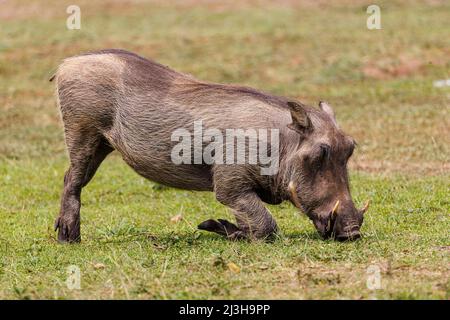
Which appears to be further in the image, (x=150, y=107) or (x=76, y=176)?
(x=76, y=176)

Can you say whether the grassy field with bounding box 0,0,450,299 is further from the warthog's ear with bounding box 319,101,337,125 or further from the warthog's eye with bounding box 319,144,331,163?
the warthog's ear with bounding box 319,101,337,125

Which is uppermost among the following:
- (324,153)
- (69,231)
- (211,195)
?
(324,153)

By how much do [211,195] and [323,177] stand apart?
310 cm

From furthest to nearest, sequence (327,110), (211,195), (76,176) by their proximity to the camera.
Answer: (211,195)
(76,176)
(327,110)

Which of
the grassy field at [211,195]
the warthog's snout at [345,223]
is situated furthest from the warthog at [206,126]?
the grassy field at [211,195]

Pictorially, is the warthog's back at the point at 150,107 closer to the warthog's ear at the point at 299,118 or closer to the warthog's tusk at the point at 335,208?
the warthog's ear at the point at 299,118

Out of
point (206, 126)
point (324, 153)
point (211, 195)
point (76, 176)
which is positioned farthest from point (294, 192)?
point (211, 195)

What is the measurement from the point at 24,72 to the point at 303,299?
13182mm

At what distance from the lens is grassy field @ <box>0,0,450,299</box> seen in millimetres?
6000

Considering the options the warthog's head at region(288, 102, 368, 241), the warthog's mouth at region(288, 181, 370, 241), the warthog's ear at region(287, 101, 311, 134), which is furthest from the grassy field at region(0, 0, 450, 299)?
the warthog's ear at region(287, 101, 311, 134)

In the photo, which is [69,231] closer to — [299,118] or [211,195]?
[299,118]

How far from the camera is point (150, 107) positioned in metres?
7.53

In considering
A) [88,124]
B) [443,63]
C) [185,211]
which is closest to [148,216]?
[185,211]
